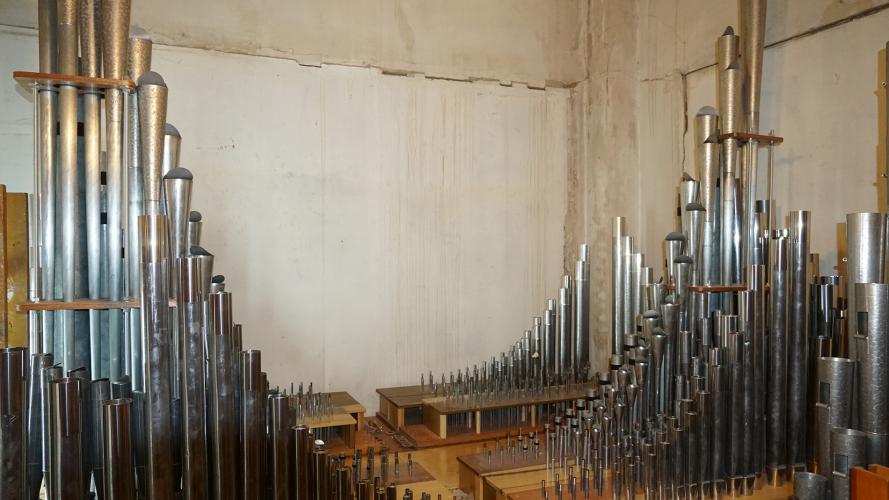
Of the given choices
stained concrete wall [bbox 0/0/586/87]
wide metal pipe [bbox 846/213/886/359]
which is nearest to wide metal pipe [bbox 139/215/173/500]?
stained concrete wall [bbox 0/0/586/87]

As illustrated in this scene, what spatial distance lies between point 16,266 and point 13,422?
103 centimetres

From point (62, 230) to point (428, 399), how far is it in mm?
2485

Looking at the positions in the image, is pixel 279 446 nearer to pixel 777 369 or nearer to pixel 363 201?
pixel 777 369

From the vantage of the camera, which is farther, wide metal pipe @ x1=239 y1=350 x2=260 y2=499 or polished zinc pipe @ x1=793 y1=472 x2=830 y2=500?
wide metal pipe @ x1=239 y1=350 x2=260 y2=499

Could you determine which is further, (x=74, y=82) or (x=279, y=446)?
(x=74, y=82)

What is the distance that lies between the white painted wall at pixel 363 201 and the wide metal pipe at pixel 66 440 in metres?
2.27

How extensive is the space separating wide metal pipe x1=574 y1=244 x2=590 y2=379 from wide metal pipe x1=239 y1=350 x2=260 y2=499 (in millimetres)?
2714

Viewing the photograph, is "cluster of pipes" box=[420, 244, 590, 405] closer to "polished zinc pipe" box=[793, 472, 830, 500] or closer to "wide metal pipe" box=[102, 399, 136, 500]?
"polished zinc pipe" box=[793, 472, 830, 500]

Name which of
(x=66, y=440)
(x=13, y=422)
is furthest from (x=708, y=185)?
(x=13, y=422)

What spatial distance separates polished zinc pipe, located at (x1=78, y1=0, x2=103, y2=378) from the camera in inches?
98.1

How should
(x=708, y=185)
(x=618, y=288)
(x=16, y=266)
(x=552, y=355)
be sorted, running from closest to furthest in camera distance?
(x=16, y=266) < (x=708, y=185) < (x=618, y=288) < (x=552, y=355)

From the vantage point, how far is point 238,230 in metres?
4.29

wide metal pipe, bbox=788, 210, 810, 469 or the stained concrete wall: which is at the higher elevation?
the stained concrete wall

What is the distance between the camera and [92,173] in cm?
251
